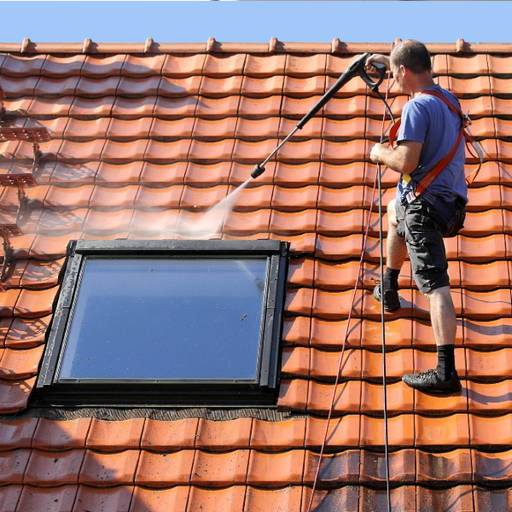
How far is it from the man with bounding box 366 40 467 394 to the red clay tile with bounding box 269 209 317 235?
83cm

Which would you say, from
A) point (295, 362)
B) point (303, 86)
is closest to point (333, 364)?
point (295, 362)

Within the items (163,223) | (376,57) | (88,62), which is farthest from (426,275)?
(88,62)

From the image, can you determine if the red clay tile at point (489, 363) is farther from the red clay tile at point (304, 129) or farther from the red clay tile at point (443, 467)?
the red clay tile at point (304, 129)

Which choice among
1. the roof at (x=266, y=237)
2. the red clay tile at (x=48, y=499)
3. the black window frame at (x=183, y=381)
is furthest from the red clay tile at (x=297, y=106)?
the red clay tile at (x=48, y=499)

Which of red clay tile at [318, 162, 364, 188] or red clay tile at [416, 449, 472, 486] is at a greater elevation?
red clay tile at [318, 162, 364, 188]

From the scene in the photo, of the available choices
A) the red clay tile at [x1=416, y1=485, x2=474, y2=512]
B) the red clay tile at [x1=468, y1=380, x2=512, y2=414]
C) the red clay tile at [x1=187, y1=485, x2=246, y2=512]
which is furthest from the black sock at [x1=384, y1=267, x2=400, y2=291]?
the red clay tile at [x1=187, y1=485, x2=246, y2=512]

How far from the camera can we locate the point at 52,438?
14.3ft

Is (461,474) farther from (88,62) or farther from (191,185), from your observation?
(88,62)

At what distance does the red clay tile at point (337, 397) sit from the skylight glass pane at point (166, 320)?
34 centimetres

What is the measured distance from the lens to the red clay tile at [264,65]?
265 inches

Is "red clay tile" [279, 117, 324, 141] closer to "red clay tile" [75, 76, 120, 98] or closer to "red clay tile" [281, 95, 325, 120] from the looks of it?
"red clay tile" [281, 95, 325, 120]

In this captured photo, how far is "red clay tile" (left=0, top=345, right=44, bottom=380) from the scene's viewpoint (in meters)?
4.71

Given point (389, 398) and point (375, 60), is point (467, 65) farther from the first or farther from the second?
point (389, 398)

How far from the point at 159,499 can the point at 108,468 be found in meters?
0.34
